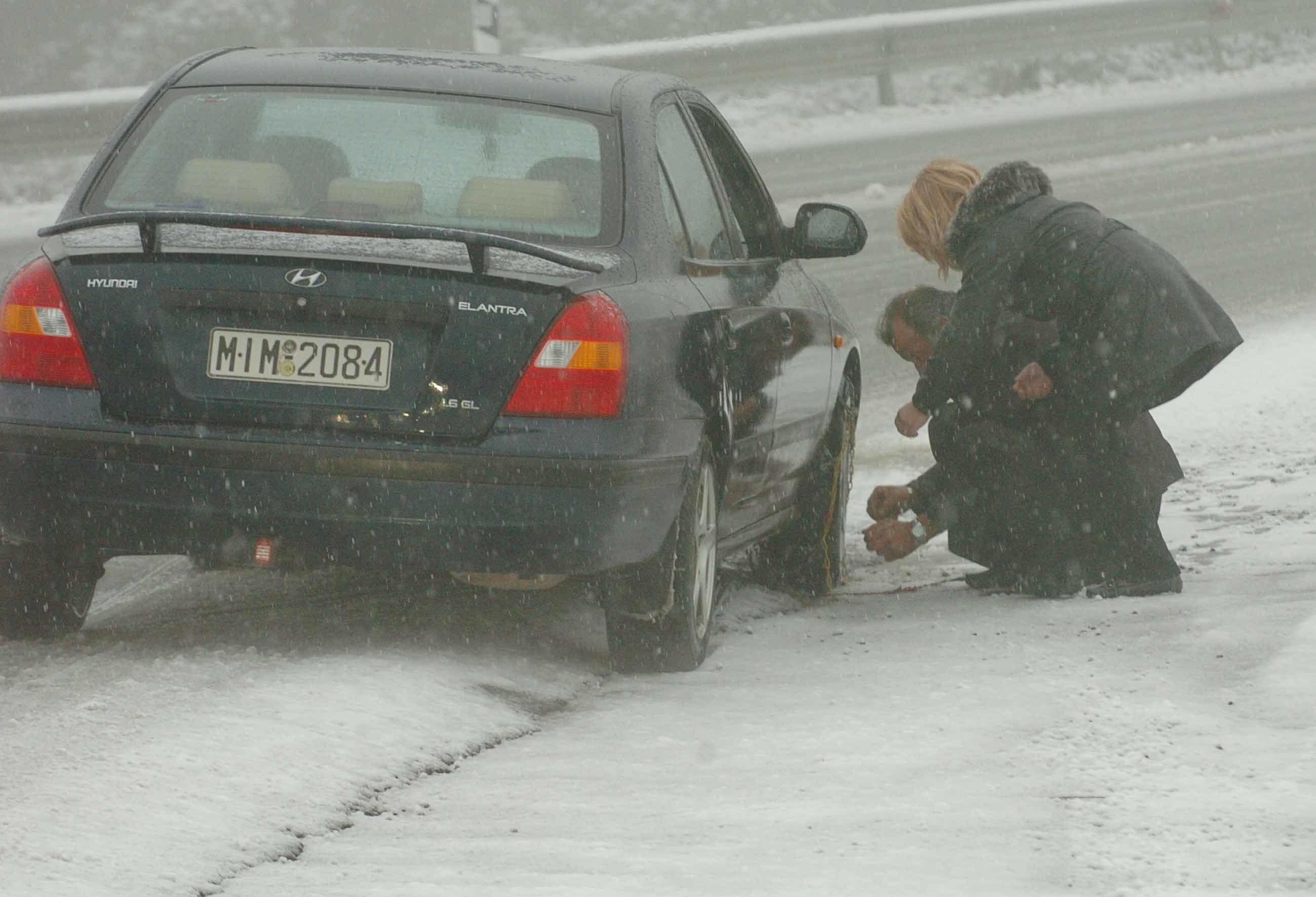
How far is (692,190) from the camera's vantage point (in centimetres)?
589

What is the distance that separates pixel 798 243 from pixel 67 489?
2.43 meters

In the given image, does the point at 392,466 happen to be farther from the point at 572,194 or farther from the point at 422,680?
the point at 572,194

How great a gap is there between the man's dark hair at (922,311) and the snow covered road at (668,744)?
0.91 meters

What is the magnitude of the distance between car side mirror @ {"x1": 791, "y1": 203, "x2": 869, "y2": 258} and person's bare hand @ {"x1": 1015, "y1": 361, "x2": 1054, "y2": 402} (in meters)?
0.63

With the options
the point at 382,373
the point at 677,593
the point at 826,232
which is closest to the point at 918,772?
the point at 677,593

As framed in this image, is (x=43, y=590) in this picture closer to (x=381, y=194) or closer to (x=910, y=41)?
(x=381, y=194)

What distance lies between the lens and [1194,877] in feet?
11.5

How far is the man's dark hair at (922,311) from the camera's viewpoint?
7344mm

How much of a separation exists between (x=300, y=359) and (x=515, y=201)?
28.5 inches

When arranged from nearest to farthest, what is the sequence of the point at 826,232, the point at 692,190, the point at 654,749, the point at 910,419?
the point at 654,749
the point at 692,190
the point at 826,232
the point at 910,419

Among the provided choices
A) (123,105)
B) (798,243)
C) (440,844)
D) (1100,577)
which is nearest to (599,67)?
(798,243)

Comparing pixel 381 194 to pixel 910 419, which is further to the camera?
pixel 910 419

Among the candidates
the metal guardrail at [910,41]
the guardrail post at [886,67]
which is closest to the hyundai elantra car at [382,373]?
the metal guardrail at [910,41]

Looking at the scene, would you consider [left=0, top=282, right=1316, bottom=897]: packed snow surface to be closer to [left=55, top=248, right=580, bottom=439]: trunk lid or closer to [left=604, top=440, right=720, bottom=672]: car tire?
[left=604, top=440, right=720, bottom=672]: car tire
